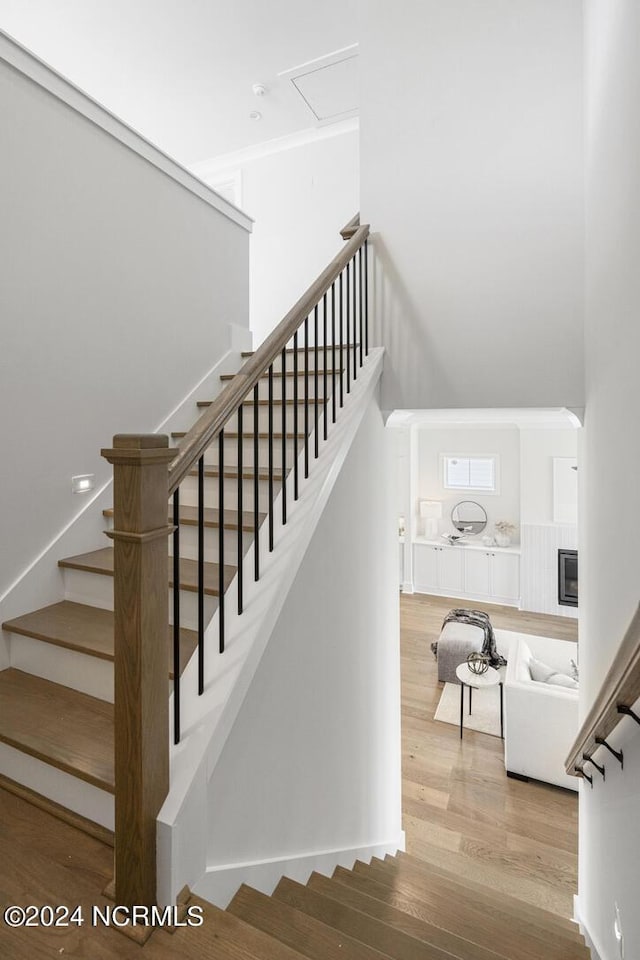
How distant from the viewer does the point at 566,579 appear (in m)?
7.52

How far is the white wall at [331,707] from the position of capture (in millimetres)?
1606

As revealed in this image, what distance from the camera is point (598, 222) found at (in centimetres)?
211

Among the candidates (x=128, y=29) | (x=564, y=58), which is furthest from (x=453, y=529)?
(x=128, y=29)

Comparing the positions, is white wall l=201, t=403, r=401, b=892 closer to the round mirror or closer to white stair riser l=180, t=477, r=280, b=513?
white stair riser l=180, t=477, r=280, b=513

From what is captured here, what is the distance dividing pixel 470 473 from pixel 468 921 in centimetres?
705

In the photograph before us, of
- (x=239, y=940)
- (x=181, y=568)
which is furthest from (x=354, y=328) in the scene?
(x=239, y=940)

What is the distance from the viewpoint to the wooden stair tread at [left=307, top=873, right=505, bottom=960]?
176 cm

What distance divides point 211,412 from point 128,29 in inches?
136

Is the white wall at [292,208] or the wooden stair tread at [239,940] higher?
the white wall at [292,208]

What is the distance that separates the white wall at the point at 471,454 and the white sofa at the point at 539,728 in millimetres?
4330

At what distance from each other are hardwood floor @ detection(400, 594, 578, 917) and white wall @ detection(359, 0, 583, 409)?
3052 millimetres

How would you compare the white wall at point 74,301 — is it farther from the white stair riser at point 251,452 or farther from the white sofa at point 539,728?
the white sofa at point 539,728

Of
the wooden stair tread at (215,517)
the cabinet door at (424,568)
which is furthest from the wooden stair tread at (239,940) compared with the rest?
the cabinet door at (424,568)

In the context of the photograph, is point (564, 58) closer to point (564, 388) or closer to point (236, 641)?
point (564, 388)
